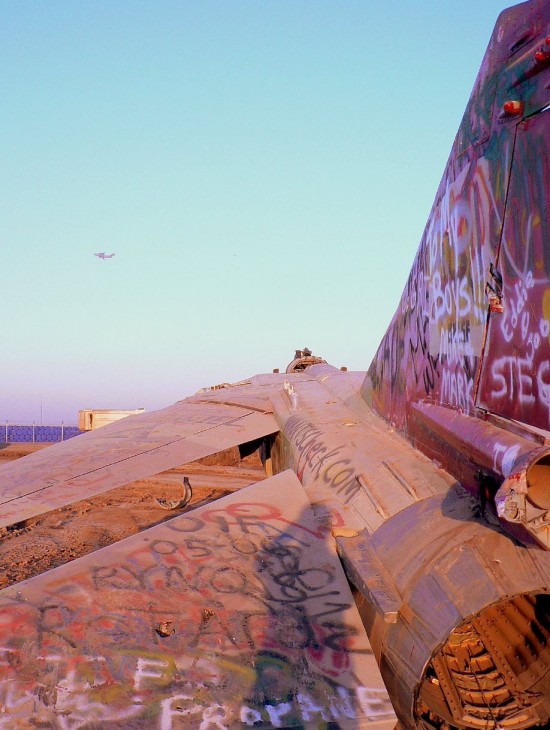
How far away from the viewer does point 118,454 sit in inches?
271

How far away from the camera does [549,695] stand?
377 cm

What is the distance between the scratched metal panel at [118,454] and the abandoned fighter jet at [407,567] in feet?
0.53

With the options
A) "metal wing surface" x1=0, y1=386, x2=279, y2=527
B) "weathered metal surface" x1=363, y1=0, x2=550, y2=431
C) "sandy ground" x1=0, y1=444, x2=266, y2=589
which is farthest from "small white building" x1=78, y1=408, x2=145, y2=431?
"weathered metal surface" x1=363, y1=0, x2=550, y2=431

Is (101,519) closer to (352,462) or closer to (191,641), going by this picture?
(352,462)

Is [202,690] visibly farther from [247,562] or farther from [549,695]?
[549,695]

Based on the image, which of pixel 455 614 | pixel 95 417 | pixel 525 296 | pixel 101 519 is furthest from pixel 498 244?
pixel 95 417

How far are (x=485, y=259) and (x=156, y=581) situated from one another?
2.65m

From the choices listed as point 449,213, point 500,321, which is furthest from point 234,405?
point 500,321

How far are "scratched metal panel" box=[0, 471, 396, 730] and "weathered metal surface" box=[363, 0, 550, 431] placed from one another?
4.75 feet

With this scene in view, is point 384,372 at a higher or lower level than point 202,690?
higher

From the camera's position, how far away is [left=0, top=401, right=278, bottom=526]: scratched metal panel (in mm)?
5586

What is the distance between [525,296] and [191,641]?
7.97ft

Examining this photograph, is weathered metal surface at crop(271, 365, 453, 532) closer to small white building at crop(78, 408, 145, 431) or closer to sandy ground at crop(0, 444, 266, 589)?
sandy ground at crop(0, 444, 266, 589)

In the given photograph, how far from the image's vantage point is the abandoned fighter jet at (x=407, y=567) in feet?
10.2
